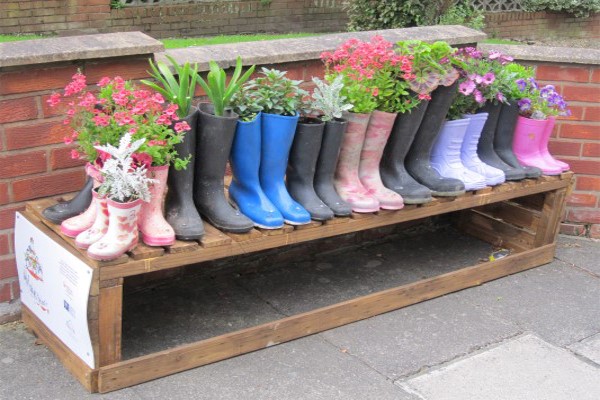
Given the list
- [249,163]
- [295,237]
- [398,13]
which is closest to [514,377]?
[295,237]

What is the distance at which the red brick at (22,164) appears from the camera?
3.10m

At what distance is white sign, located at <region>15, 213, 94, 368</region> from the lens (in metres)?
2.73

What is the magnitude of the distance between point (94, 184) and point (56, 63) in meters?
0.58

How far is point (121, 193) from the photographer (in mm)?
2674

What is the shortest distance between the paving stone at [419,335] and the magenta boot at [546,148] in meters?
0.95

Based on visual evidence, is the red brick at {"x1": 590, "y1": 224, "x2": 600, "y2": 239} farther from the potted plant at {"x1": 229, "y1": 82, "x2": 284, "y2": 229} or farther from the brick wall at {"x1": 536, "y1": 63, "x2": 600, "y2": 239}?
the potted plant at {"x1": 229, "y1": 82, "x2": 284, "y2": 229}

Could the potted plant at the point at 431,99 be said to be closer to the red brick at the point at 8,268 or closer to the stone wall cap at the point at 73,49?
the stone wall cap at the point at 73,49

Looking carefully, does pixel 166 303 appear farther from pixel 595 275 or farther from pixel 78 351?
pixel 595 275

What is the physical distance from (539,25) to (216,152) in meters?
9.99

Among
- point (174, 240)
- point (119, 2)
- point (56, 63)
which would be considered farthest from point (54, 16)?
point (174, 240)

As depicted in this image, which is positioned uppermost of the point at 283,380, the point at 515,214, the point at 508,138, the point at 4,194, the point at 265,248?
the point at 508,138

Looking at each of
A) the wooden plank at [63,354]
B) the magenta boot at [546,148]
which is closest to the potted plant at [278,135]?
the wooden plank at [63,354]

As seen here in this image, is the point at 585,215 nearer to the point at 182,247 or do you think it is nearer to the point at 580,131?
the point at 580,131

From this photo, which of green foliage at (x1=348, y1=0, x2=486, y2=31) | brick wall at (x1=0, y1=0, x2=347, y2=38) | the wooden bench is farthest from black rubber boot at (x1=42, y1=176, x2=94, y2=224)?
brick wall at (x1=0, y1=0, x2=347, y2=38)
